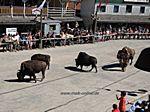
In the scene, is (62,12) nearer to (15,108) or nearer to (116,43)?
(116,43)

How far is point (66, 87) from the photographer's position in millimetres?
16438

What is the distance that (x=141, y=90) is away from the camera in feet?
55.8

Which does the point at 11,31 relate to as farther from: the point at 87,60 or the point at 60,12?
the point at 87,60

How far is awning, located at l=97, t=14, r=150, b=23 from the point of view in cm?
4054

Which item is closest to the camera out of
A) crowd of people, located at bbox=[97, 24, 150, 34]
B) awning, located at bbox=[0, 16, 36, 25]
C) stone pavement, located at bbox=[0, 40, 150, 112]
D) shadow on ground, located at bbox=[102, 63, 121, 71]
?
stone pavement, located at bbox=[0, 40, 150, 112]

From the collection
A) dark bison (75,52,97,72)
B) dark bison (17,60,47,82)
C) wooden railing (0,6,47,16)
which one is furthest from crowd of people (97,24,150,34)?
dark bison (17,60,47,82)

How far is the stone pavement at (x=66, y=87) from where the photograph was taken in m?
13.6

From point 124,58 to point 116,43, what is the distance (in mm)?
12818

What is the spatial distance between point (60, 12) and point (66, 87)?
21732mm

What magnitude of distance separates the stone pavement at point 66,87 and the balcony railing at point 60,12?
38.9 ft

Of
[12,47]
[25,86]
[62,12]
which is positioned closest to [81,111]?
[25,86]

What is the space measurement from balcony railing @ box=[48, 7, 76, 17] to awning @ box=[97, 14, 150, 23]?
3421 mm

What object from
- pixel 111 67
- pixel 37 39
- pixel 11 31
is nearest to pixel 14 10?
pixel 11 31

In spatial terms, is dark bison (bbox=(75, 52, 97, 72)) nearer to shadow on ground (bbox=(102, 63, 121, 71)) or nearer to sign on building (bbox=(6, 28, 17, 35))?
shadow on ground (bbox=(102, 63, 121, 71))
